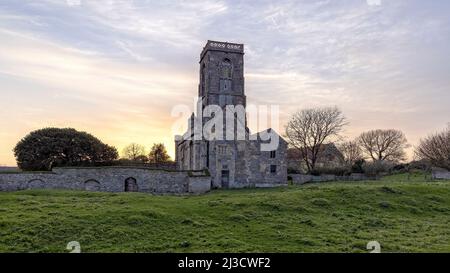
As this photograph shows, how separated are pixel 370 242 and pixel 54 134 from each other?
47252 millimetres

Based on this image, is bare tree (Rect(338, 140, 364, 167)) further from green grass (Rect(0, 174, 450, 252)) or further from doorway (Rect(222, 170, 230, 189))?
green grass (Rect(0, 174, 450, 252))

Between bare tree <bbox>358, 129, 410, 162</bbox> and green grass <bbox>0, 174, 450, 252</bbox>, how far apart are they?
58078 mm

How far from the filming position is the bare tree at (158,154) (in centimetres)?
9250

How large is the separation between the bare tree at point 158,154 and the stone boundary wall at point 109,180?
5100 centimetres

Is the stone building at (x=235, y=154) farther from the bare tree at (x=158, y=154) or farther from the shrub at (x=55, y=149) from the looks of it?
the bare tree at (x=158, y=154)

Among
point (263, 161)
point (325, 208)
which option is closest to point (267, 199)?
point (325, 208)

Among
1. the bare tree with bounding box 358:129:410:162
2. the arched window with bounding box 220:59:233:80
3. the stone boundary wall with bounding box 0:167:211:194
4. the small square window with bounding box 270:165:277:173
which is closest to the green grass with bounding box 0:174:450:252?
the stone boundary wall with bounding box 0:167:211:194

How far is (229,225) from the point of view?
20.5 meters

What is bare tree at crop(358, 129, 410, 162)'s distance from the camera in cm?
8436

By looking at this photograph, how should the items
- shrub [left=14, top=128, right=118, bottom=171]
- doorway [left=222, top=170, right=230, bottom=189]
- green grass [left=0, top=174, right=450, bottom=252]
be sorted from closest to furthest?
green grass [left=0, top=174, right=450, bottom=252], doorway [left=222, top=170, right=230, bottom=189], shrub [left=14, top=128, right=118, bottom=171]

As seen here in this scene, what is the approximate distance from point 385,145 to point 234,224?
7316 centimetres

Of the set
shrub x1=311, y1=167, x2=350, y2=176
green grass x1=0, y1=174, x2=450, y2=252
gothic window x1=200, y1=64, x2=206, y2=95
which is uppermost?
gothic window x1=200, y1=64, x2=206, y2=95

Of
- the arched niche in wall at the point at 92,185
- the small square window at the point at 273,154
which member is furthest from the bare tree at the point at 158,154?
the arched niche in wall at the point at 92,185
